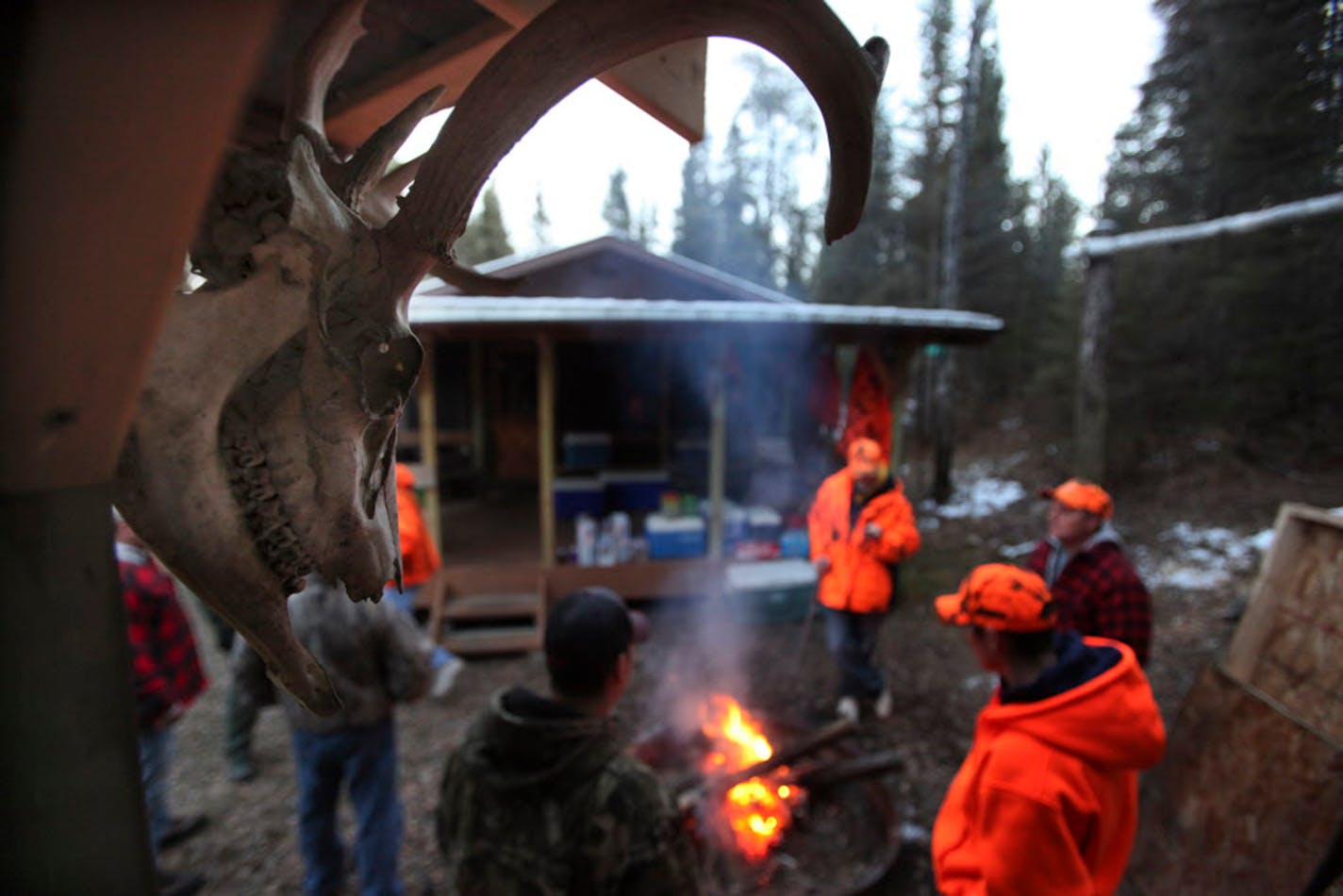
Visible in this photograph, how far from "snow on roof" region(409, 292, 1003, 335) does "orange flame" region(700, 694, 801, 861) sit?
3885 mm

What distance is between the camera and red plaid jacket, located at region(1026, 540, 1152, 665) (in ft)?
10.5

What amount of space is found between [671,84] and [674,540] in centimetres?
614

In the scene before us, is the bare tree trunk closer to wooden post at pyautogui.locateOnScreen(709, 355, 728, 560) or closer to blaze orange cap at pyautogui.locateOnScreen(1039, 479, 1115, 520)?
wooden post at pyautogui.locateOnScreen(709, 355, 728, 560)

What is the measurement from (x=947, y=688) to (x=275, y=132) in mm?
6260

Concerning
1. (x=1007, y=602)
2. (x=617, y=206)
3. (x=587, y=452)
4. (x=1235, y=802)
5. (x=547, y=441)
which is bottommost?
(x=1235, y=802)

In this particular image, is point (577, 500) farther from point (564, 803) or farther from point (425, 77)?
point (425, 77)

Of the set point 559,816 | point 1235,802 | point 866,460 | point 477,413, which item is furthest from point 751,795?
point 477,413

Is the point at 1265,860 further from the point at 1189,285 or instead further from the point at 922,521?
the point at 1189,285

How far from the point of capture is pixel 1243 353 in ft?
41.2

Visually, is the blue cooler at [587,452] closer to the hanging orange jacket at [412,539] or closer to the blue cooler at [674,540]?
the blue cooler at [674,540]

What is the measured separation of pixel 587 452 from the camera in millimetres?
8945

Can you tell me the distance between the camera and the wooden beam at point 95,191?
31 centimetres

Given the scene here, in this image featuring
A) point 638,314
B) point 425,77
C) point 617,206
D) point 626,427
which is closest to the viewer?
point 425,77

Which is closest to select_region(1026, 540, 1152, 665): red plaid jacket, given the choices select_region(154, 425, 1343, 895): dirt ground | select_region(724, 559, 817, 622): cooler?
select_region(154, 425, 1343, 895): dirt ground
